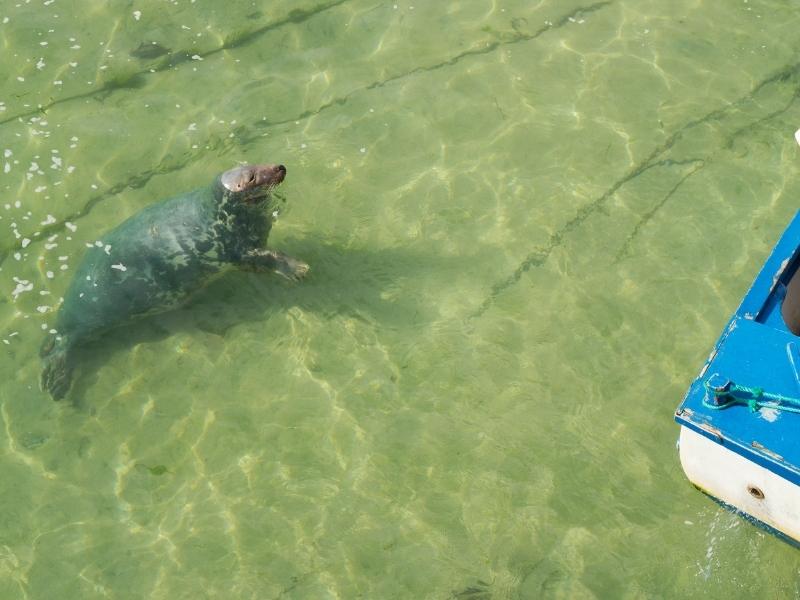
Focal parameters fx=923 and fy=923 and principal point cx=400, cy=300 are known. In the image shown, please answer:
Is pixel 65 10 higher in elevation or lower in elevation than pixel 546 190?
higher

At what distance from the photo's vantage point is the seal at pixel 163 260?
7035mm

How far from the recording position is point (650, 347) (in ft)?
23.0

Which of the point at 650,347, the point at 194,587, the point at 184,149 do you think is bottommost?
the point at 194,587

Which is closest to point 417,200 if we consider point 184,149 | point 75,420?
point 184,149

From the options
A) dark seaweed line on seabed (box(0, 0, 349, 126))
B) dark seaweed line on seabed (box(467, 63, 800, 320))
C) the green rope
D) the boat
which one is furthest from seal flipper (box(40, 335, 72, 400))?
the green rope

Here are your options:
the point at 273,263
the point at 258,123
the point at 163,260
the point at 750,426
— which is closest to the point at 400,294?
the point at 273,263

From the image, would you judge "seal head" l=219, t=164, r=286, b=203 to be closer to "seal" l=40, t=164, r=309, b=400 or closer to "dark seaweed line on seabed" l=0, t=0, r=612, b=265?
"seal" l=40, t=164, r=309, b=400

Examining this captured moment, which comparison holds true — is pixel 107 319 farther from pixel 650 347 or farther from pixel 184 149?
pixel 650 347

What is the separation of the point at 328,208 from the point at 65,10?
4058mm

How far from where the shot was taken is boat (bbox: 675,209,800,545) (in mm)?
5082

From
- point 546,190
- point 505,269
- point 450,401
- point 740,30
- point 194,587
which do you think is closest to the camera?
point 194,587

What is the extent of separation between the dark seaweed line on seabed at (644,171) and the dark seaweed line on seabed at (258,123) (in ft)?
5.99

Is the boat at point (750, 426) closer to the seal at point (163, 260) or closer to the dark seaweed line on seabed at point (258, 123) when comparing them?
the seal at point (163, 260)

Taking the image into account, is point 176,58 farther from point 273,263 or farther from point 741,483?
point 741,483
